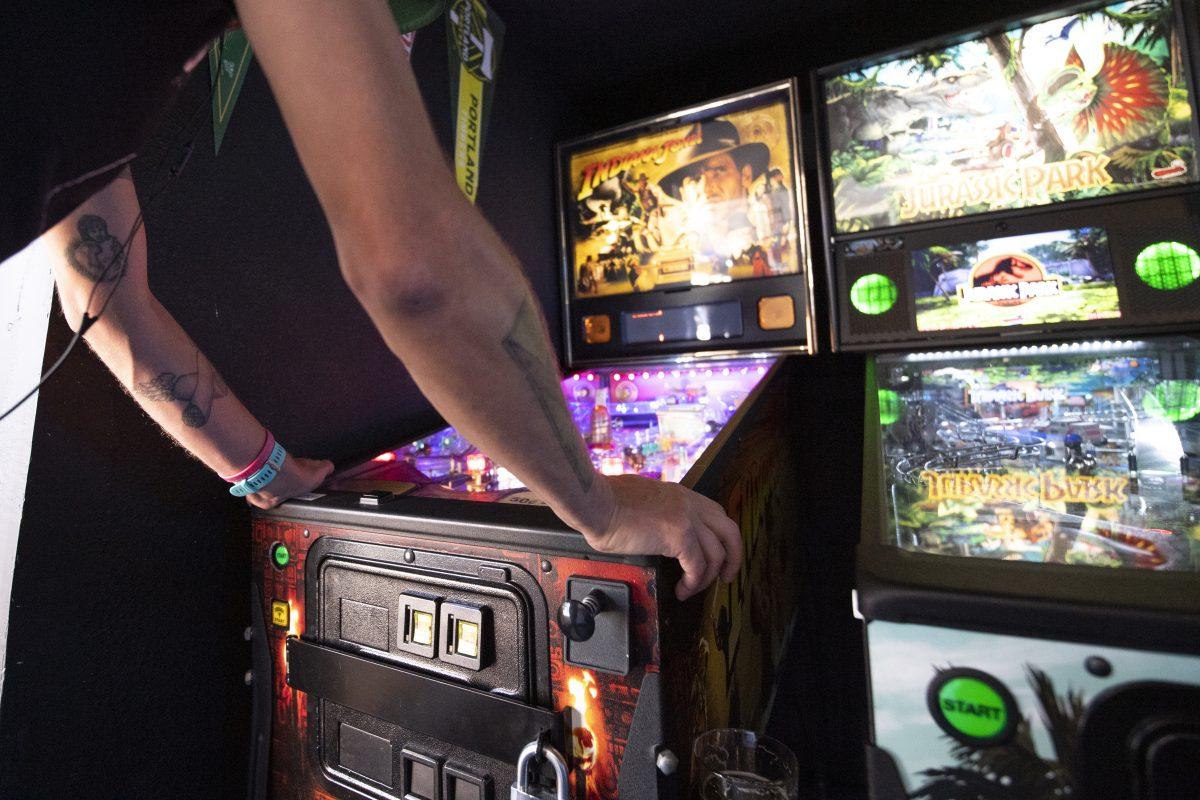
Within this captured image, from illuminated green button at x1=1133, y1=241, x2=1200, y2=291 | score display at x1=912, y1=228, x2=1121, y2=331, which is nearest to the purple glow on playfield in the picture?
score display at x1=912, y1=228, x2=1121, y2=331

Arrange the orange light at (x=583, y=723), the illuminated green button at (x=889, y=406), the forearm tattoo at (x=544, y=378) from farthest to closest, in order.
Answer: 1. the illuminated green button at (x=889, y=406)
2. the orange light at (x=583, y=723)
3. the forearm tattoo at (x=544, y=378)

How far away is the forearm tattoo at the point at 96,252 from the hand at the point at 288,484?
0.41 m

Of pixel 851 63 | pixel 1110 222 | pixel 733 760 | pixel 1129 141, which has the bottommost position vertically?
pixel 733 760

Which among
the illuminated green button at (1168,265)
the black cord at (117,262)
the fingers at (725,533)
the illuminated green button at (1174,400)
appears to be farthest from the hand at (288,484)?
the illuminated green button at (1168,265)

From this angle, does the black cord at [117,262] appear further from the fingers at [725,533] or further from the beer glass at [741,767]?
the beer glass at [741,767]

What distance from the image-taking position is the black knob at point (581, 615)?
721 millimetres

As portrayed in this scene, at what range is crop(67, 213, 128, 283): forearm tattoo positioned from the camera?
799mm

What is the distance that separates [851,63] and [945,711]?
5.81ft

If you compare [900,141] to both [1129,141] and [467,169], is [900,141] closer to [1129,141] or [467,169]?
[1129,141]

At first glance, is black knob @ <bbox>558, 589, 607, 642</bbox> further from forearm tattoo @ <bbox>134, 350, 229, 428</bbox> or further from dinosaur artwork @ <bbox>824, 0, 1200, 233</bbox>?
dinosaur artwork @ <bbox>824, 0, 1200, 233</bbox>

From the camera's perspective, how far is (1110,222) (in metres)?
1.35

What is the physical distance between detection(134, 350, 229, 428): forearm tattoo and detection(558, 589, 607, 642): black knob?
73cm

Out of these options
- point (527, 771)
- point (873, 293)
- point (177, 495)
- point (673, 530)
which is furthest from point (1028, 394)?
point (177, 495)

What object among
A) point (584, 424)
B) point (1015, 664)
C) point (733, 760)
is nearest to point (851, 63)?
point (584, 424)
